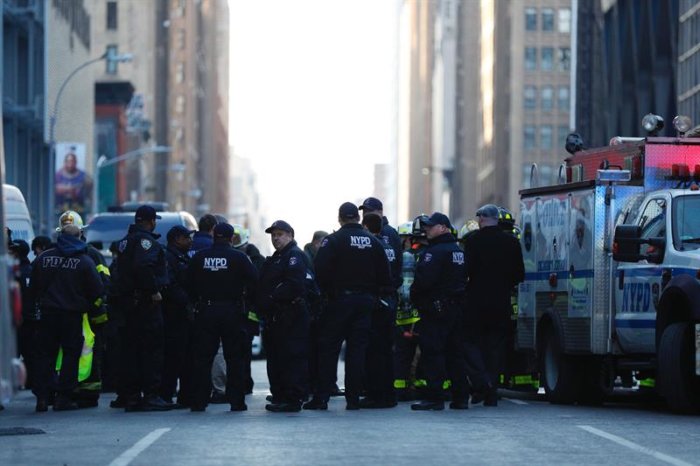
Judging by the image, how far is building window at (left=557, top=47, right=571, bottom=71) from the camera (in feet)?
444

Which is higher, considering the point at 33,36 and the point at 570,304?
the point at 33,36

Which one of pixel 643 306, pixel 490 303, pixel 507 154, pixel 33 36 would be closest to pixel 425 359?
pixel 490 303

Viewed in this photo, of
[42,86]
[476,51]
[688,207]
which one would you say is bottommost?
[688,207]

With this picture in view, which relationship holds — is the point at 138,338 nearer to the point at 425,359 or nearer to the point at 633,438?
the point at 425,359

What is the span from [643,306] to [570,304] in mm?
1667

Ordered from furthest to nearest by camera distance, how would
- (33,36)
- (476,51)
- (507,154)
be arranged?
(476,51), (507,154), (33,36)

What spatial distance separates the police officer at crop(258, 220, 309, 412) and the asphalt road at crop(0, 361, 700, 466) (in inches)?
13.3

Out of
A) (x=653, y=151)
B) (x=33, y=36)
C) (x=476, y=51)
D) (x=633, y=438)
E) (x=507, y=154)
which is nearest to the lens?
(x=633, y=438)

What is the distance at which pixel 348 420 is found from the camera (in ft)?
53.5

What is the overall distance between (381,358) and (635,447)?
606cm

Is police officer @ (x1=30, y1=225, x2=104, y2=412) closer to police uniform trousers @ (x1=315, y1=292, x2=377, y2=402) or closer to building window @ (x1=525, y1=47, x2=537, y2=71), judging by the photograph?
police uniform trousers @ (x1=315, y1=292, x2=377, y2=402)

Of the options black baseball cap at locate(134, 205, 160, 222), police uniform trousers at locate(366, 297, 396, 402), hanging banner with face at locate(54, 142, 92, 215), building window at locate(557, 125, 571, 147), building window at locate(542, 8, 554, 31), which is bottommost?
police uniform trousers at locate(366, 297, 396, 402)

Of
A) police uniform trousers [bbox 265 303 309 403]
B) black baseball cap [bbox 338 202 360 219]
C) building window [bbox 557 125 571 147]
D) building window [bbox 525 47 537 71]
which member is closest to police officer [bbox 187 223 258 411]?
police uniform trousers [bbox 265 303 309 403]

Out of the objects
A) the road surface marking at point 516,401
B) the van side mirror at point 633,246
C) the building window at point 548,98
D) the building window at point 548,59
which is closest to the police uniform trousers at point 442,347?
the road surface marking at point 516,401
